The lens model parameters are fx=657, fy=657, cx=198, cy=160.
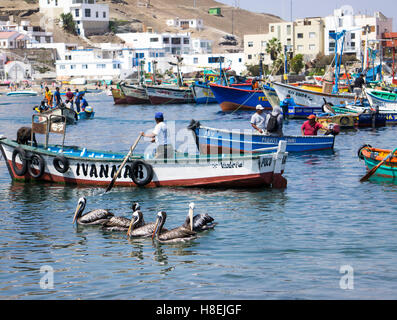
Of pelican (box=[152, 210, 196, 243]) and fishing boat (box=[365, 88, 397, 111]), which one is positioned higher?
fishing boat (box=[365, 88, 397, 111])

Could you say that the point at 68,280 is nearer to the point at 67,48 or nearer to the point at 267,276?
the point at 267,276

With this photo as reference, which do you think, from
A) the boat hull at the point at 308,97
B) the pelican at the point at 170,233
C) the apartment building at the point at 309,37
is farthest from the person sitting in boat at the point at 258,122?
the apartment building at the point at 309,37

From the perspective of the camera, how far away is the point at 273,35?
12556 centimetres

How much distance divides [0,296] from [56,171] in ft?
33.7

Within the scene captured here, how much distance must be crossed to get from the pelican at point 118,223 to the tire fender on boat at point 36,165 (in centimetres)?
661

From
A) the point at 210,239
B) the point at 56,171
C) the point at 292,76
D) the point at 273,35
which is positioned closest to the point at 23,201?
the point at 56,171

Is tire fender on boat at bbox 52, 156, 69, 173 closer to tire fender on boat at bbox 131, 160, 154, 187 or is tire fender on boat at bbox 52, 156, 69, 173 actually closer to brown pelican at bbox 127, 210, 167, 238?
tire fender on boat at bbox 131, 160, 154, 187

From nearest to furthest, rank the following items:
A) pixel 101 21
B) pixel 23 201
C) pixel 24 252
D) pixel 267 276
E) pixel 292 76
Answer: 1. pixel 267 276
2. pixel 24 252
3. pixel 23 201
4. pixel 292 76
5. pixel 101 21

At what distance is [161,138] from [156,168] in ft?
3.27

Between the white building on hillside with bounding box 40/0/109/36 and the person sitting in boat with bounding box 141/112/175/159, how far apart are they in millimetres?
157516

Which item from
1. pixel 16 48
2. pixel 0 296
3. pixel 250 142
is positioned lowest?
pixel 0 296

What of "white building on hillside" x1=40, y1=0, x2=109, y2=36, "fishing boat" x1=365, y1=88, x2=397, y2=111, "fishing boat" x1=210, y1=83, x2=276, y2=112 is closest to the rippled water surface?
"fishing boat" x1=365, y1=88, x2=397, y2=111

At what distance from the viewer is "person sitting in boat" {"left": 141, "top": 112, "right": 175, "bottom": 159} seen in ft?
62.8

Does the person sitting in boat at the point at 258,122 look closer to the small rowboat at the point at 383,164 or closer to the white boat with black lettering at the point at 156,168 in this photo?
the small rowboat at the point at 383,164
